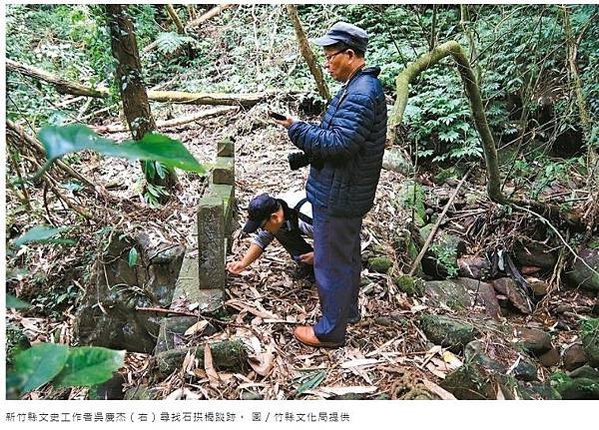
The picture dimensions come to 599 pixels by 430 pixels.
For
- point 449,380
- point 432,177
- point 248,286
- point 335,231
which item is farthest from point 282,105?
point 449,380

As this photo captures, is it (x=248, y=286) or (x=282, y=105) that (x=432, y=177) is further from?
(x=248, y=286)

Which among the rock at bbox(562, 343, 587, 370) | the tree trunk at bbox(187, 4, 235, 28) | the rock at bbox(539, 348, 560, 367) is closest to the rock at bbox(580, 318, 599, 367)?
the rock at bbox(562, 343, 587, 370)

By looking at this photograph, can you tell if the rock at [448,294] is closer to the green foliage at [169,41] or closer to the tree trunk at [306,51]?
the tree trunk at [306,51]

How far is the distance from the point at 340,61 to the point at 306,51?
3.36 meters

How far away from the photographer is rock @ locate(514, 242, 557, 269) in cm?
441

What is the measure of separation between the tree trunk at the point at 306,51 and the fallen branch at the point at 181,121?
1003 mm

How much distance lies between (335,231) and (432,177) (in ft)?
11.0

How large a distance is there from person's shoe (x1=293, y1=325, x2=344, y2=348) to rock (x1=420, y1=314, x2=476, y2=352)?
0.51m

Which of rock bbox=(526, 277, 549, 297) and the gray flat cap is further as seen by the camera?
rock bbox=(526, 277, 549, 297)

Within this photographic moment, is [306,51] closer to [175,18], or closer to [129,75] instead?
[129,75]

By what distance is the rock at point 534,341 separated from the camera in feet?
10.3

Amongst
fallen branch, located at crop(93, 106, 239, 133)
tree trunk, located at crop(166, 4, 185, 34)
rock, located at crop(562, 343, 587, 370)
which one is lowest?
rock, located at crop(562, 343, 587, 370)

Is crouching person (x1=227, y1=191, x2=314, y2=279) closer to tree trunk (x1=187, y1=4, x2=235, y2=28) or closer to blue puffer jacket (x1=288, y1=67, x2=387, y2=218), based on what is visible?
blue puffer jacket (x1=288, y1=67, x2=387, y2=218)

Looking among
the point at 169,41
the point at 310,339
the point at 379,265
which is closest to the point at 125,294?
the point at 310,339
